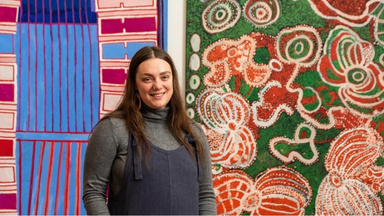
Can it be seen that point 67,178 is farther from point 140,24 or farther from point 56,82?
point 140,24

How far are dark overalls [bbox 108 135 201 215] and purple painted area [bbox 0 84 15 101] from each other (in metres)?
0.82

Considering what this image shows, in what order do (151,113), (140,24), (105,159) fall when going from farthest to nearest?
(140,24) → (151,113) → (105,159)

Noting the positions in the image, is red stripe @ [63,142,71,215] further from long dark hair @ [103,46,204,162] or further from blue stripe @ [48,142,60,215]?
long dark hair @ [103,46,204,162]

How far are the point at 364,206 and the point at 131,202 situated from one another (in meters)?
1.13

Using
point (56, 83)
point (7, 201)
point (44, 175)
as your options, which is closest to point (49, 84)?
point (56, 83)

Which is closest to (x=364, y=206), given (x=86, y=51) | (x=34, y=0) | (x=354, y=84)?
(x=354, y=84)

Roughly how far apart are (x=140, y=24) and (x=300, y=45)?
2.25 ft

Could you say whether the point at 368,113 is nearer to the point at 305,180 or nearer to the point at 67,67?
the point at 305,180

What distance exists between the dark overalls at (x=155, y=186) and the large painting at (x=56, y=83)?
636 millimetres

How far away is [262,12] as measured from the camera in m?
1.98

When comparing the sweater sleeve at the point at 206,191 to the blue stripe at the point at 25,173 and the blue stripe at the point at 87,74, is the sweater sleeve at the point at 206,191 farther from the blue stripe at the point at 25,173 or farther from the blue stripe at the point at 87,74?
the blue stripe at the point at 25,173

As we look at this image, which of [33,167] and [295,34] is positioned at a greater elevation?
[295,34]

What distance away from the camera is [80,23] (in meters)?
1.98

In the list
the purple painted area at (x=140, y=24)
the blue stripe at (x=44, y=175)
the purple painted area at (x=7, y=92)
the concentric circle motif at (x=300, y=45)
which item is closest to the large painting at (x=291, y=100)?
the concentric circle motif at (x=300, y=45)
